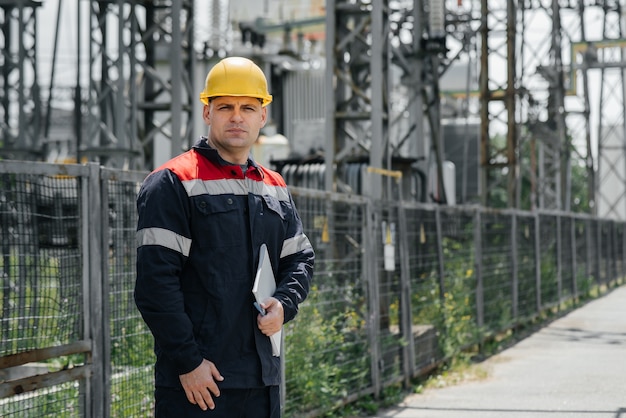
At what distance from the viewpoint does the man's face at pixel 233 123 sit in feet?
15.0

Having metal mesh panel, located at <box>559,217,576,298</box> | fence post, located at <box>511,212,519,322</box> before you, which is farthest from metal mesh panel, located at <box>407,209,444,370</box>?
metal mesh panel, located at <box>559,217,576,298</box>

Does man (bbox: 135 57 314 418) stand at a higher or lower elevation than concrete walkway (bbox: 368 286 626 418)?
higher

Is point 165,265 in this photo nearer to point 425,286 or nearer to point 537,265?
point 425,286

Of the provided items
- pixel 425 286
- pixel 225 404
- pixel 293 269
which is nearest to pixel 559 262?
pixel 425 286

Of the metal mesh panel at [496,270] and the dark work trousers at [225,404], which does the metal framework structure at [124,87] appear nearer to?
the metal mesh panel at [496,270]

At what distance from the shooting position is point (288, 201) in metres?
4.89

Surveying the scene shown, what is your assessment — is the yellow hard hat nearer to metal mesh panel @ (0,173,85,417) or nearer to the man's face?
the man's face

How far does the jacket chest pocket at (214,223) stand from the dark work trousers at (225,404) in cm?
55

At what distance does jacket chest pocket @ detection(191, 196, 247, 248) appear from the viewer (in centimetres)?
446

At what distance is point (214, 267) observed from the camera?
4.46 meters

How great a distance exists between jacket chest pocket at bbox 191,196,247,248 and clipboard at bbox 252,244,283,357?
122 mm

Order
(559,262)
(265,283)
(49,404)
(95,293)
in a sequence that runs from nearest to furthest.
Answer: (265,283) < (49,404) < (95,293) < (559,262)

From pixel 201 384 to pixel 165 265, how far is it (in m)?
0.45

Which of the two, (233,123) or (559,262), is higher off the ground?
(233,123)
